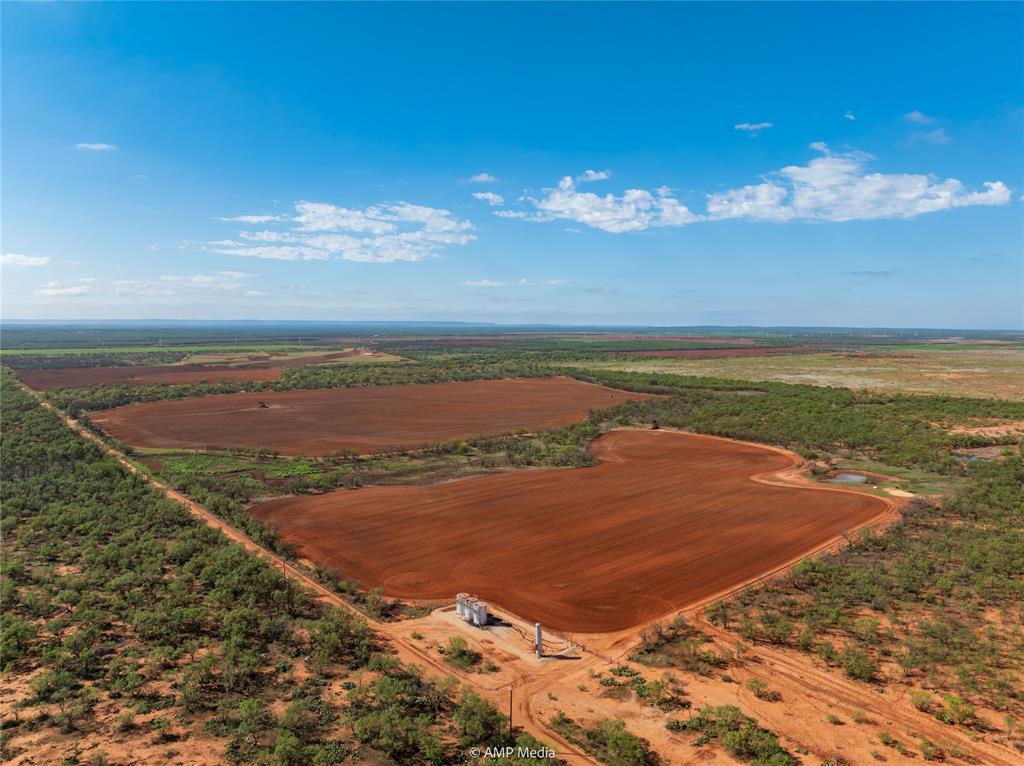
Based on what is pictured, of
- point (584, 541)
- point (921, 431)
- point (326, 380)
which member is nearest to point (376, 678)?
point (584, 541)

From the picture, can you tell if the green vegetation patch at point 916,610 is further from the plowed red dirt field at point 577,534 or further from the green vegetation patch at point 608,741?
the green vegetation patch at point 608,741

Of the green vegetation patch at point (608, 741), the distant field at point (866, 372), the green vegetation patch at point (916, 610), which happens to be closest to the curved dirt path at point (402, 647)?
the green vegetation patch at point (608, 741)

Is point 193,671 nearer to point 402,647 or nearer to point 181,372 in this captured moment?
point 402,647

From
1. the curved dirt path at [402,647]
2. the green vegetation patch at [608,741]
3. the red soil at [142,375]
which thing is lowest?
the curved dirt path at [402,647]

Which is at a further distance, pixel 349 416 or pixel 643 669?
pixel 349 416

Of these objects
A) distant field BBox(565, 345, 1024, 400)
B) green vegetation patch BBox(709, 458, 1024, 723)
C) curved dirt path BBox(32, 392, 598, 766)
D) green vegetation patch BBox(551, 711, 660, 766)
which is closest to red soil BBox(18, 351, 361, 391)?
distant field BBox(565, 345, 1024, 400)

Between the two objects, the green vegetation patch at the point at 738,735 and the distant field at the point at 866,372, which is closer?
the green vegetation patch at the point at 738,735

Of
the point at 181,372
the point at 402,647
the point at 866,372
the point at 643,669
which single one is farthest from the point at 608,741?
the point at 866,372
